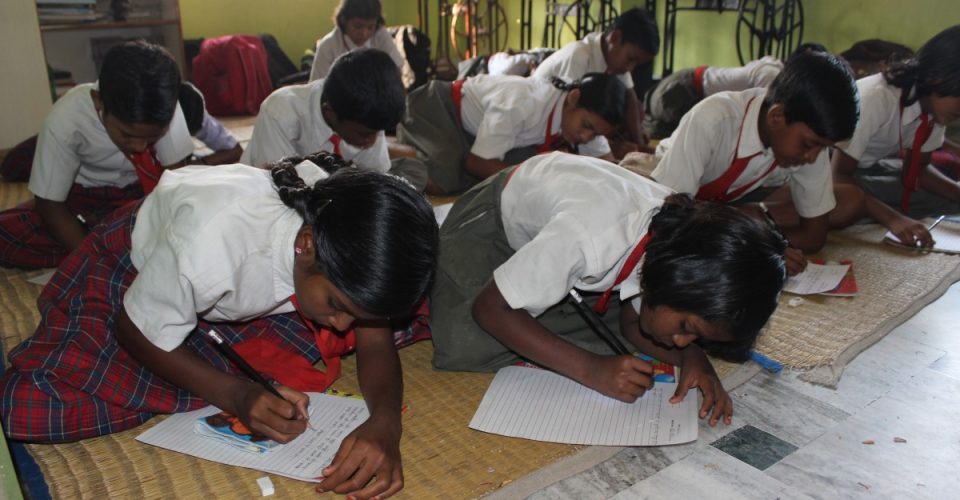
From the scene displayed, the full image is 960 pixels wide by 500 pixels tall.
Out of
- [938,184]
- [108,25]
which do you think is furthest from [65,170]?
[108,25]

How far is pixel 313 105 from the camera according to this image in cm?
215

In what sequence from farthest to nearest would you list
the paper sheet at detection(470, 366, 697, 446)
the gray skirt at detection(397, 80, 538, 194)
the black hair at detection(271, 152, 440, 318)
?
the gray skirt at detection(397, 80, 538, 194) < the paper sheet at detection(470, 366, 697, 446) < the black hair at detection(271, 152, 440, 318)

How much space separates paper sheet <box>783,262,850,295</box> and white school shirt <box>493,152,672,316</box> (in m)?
0.71

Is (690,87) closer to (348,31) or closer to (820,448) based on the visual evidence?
(348,31)

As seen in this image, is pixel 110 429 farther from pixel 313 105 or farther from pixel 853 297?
pixel 853 297

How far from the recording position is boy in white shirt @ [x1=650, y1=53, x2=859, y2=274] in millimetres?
1642

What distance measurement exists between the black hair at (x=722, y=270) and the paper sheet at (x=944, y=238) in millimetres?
1218

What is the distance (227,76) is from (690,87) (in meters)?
2.66

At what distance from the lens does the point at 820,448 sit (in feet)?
3.83

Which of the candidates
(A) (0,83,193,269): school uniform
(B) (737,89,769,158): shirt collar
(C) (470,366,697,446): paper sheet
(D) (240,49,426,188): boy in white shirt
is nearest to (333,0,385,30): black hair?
(D) (240,49,426,188): boy in white shirt

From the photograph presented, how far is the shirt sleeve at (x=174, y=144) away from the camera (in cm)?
200

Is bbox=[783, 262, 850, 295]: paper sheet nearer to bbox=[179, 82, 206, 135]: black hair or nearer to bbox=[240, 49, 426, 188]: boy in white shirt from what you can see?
bbox=[240, 49, 426, 188]: boy in white shirt

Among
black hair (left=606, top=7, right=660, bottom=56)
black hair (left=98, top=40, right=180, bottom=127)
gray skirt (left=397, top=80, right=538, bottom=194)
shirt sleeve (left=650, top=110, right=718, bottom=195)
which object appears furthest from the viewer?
black hair (left=606, top=7, right=660, bottom=56)

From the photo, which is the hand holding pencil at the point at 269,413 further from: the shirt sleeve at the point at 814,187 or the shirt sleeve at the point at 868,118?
the shirt sleeve at the point at 868,118
